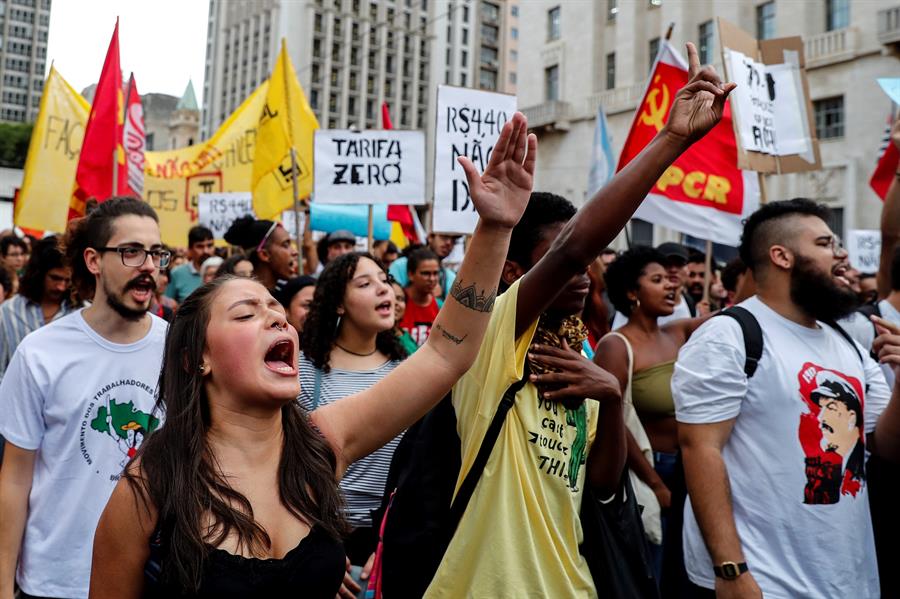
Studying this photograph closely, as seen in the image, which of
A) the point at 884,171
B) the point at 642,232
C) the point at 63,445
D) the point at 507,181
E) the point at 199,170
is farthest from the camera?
the point at 642,232

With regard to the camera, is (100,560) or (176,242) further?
(176,242)

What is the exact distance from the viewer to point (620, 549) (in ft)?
8.32

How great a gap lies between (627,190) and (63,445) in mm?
1982

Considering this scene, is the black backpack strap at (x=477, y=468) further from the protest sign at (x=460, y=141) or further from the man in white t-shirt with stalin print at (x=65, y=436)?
the protest sign at (x=460, y=141)

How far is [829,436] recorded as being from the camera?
2945mm

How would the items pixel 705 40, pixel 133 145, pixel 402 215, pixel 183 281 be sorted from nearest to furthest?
1. pixel 133 145
2. pixel 183 281
3. pixel 402 215
4. pixel 705 40

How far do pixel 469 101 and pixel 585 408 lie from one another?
3.98m

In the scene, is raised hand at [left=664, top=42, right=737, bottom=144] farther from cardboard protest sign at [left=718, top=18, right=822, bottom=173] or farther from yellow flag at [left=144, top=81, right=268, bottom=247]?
yellow flag at [left=144, top=81, right=268, bottom=247]

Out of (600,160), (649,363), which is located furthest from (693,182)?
(600,160)

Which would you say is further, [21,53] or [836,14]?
[21,53]

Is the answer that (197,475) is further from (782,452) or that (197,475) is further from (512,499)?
(782,452)

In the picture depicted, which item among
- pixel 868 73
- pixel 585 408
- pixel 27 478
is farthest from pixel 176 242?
pixel 868 73

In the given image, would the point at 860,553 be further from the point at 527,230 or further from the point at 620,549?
the point at 527,230

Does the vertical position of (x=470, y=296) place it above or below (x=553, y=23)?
below
